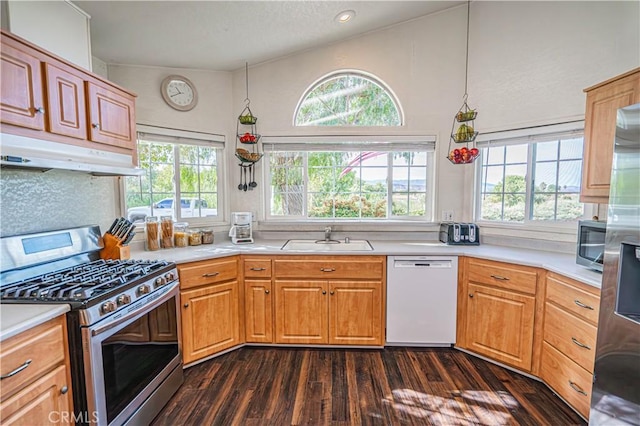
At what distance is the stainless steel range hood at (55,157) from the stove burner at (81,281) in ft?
1.92

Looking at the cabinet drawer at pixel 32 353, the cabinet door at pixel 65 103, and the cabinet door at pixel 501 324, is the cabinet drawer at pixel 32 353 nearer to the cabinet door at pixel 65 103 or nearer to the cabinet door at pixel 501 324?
the cabinet door at pixel 65 103

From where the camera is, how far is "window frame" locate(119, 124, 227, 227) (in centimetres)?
248

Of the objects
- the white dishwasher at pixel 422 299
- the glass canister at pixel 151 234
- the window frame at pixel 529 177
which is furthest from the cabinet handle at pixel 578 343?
the glass canister at pixel 151 234

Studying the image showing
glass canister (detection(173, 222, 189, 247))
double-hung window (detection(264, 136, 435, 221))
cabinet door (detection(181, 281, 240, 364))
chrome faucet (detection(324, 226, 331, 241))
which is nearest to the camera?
cabinet door (detection(181, 281, 240, 364))

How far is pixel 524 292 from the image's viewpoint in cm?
208

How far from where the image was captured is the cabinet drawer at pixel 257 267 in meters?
2.42

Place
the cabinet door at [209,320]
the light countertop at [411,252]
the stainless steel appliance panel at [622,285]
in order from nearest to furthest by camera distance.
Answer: the stainless steel appliance panel at [622,285] → the light countertop at [411,252] → the cabinet door at [209,320]

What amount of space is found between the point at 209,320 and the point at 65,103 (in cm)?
169

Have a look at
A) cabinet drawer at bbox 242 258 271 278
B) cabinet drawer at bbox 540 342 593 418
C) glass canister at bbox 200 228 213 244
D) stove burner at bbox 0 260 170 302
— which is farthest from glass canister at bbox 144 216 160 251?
cabinet drawer at bbox 540 342 593 418

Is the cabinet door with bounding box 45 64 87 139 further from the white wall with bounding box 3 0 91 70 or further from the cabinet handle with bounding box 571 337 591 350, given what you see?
the cabinet handle with bounding box 571 337 591 350

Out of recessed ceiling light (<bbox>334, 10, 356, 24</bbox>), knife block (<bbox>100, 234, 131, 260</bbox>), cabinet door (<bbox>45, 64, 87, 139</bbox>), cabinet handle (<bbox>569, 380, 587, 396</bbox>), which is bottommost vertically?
cabinet handle (<bbox>569, 380, 587, 396</bbox>)

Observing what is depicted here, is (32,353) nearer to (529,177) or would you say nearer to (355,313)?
(355,313)

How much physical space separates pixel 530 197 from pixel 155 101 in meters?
3.49

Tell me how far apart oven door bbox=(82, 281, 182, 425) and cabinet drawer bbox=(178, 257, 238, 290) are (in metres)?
0.16
